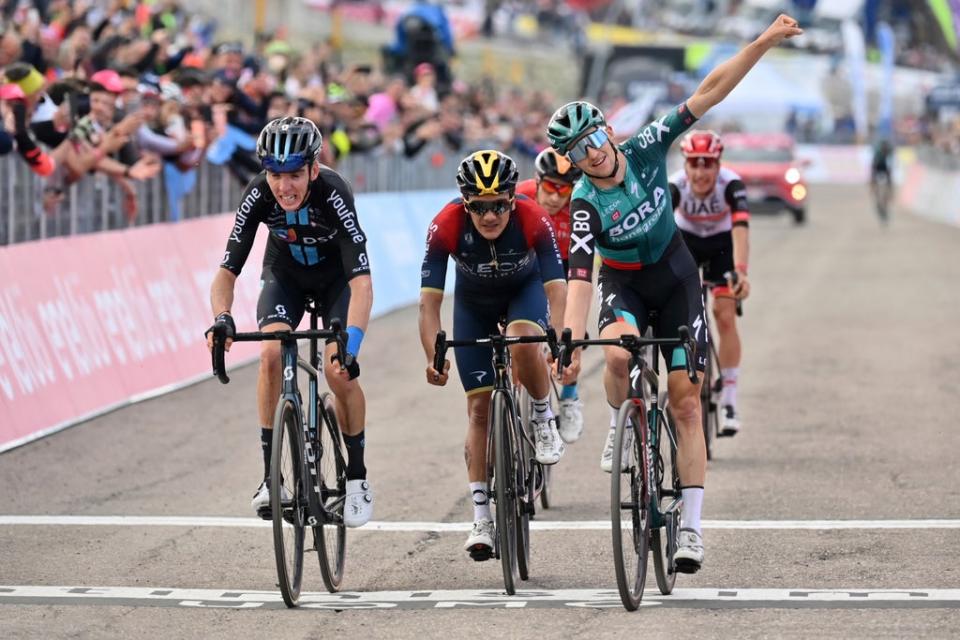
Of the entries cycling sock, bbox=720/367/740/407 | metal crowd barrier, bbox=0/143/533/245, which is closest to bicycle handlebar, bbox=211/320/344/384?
cycling sock, bbox=720/367/740/407

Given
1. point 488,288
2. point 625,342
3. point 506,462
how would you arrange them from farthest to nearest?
point 488,288 → point 506,462 → point 625,342

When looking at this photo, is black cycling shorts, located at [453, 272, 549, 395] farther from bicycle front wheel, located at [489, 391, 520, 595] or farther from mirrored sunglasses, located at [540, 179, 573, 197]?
mirrored sunglasses, located at [540, 179, 573, 197]

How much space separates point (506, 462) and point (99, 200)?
7.75 m

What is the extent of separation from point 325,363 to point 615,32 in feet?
240

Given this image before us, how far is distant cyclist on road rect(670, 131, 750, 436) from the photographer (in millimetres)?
12352

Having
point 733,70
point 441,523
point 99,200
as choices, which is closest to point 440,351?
point 733,70

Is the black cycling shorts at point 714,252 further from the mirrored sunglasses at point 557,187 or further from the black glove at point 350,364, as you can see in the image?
the black glove at point 350,364

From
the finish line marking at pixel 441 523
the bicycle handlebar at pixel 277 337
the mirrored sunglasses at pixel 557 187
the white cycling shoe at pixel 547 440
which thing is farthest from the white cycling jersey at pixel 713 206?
the bicycle handlebar at pixel 277 337

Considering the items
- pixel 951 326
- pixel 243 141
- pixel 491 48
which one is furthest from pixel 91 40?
pixel 491 48

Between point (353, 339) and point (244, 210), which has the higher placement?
point (244, 210)

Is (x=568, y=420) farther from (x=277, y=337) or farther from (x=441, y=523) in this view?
(x=277, y=337)

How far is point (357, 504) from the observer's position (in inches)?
344

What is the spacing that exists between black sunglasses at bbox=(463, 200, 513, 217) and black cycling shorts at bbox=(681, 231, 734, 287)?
13.3 ft

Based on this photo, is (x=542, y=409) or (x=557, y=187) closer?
(x=542, y=409)
